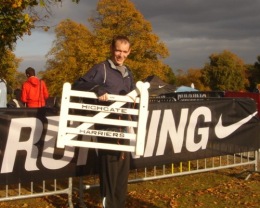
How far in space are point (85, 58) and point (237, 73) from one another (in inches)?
1656

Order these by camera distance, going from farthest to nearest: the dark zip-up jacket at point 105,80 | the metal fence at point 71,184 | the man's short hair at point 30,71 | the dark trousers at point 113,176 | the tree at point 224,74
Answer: the tree at point 224,74, the man's short hair at point 30,71, the metal fence at point 71,184, the dark trousers at point 113,176, the dark zip-up jacket at point 105,80

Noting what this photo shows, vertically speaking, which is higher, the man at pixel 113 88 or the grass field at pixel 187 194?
the man at pixel 113 88

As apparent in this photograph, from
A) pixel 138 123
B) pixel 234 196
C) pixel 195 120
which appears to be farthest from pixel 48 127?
pixel 234 196

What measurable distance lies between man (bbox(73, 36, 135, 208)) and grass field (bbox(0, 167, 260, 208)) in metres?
1.48

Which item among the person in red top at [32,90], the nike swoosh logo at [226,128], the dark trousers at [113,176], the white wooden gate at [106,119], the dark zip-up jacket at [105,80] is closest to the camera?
the white wooden gate at [106,119]

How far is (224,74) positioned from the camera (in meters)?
78.2

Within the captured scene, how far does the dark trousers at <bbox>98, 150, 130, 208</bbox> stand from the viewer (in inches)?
185

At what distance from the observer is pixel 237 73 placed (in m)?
80.0

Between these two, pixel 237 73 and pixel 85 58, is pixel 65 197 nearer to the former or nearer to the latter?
pixel 85 58

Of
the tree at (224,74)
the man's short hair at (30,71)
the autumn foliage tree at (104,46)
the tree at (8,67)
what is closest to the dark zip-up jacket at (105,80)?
the tree at (8,67)

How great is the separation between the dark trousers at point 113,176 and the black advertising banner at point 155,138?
1.12 m

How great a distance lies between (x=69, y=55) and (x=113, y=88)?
151 feet

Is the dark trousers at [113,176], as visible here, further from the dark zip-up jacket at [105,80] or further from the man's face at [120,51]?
the man's face at [120,51]

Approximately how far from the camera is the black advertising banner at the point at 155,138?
17.8 feet
